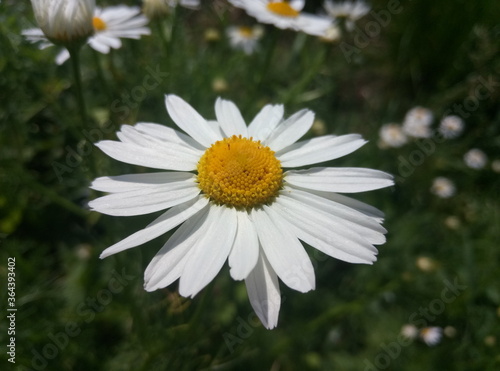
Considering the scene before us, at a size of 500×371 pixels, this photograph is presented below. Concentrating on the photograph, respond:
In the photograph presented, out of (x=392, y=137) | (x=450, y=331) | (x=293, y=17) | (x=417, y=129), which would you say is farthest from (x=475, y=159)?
(x=293, y=17)

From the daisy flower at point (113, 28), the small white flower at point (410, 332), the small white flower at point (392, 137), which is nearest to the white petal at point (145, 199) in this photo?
the daisy flower at point (113, 28)

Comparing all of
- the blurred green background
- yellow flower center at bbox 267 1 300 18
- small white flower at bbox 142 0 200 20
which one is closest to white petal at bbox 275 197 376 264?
the blurred green background

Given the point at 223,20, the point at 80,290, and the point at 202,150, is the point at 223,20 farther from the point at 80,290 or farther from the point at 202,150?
the point at 80,290

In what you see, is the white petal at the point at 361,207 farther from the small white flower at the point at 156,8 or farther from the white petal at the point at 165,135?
the small white flower at the point at 156,8

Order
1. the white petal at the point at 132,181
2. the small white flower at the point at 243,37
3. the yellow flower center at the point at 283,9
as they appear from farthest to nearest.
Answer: the small white flower at the point at 243,37 → the yellow flower center at the point at 283,9 → the white petal at the point at 132,181

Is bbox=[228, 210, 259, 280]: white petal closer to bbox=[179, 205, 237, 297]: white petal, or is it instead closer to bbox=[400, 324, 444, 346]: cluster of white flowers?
bbox=[179, 205, 237, 297]: white petal

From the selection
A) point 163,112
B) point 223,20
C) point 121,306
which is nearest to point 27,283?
point 121,306
